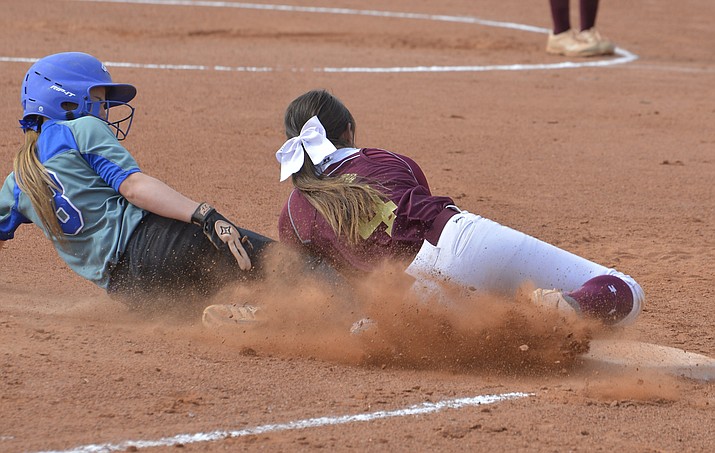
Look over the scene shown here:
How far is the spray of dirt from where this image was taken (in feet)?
15.1

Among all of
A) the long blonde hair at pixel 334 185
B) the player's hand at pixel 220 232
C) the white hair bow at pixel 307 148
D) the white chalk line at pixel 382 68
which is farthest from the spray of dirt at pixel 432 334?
the white chalk line at pixel 382 68

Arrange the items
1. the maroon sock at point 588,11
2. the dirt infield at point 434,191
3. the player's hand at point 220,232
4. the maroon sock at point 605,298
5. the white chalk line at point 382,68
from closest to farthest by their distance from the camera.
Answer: the dirt infield at point 434,191, the maroon sock at point 605,298, the player's hand at point 220,232, the white chalk line at point 382,68, the maroon sock at point 588,11

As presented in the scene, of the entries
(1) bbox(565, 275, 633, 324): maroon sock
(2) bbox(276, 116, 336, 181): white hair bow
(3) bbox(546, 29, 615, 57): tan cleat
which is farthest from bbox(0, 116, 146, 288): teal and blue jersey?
(3) bbox(546, 29, 615, 57): tan cleat

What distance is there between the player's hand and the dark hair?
21.4 inches

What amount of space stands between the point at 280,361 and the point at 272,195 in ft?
10.0

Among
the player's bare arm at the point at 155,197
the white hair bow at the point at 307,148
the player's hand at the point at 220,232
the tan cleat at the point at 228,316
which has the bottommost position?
the tan cleat at the point at 228,316

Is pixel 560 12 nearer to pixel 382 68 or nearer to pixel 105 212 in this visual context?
pixel 382 68

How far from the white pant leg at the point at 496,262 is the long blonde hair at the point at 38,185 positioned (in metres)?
1.67

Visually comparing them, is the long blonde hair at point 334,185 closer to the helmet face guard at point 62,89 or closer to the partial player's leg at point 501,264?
the partial player's leg at point 501,264

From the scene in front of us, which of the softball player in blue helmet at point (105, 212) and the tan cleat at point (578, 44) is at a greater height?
the softball player in blue helmet at point (105, 212)

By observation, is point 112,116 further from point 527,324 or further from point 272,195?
point 527,324

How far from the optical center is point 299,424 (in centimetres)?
395

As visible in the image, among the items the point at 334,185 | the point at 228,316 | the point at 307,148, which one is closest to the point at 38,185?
the point at 228,316

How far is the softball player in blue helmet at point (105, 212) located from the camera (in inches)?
196
